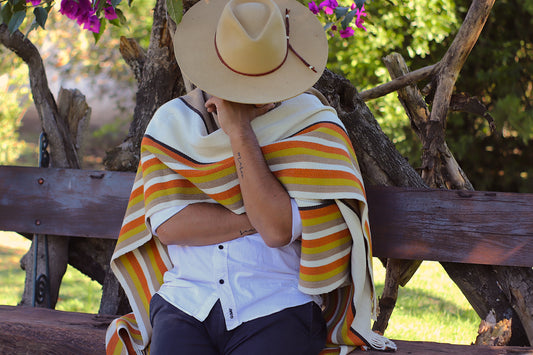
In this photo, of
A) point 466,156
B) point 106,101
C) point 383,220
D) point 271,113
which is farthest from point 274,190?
point 106,101

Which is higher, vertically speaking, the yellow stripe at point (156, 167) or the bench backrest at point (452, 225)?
the yellow stripe at point (156, 167)

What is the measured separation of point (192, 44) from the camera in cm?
213

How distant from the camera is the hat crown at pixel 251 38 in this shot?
2.01m

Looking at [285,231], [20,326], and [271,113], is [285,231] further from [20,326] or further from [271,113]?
[20,326]

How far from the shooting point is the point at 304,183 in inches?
82.8

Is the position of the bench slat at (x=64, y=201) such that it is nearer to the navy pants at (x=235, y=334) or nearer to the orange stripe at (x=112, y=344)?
the orange stripe at (x=112, y=344)

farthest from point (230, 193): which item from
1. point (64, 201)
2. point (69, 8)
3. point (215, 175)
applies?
point (64, 201)

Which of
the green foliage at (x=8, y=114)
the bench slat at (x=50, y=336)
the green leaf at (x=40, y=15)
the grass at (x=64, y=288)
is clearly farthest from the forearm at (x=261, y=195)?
the green foliage at (x=8, y=114)

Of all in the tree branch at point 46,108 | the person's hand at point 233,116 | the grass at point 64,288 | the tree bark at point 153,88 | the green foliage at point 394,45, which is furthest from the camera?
the green foliage at point 394,45

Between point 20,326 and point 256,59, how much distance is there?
1497 mm

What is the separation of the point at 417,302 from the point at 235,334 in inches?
125

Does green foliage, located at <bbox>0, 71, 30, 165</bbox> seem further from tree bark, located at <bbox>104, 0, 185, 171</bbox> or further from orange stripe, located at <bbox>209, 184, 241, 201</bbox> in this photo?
orange stripe, located at <bbox>209, 184, 241, 201</bbox>

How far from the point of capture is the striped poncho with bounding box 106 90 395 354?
2.11m

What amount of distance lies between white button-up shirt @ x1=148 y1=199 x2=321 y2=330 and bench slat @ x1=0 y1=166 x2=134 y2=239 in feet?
2.91
